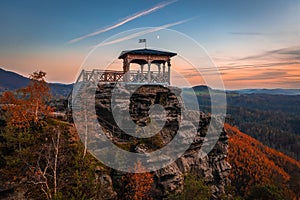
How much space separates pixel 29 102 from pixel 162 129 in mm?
14018

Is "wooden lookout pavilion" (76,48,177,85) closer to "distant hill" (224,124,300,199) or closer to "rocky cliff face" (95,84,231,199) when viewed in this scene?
"rocky cliff face" (95,84,231,199)

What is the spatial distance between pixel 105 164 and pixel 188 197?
8.50 m

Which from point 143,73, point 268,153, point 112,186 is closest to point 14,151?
point 112,186

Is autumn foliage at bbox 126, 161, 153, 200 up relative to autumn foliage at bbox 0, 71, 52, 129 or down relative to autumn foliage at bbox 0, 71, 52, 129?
down

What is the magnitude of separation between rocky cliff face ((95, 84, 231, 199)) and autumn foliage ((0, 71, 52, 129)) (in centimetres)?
551

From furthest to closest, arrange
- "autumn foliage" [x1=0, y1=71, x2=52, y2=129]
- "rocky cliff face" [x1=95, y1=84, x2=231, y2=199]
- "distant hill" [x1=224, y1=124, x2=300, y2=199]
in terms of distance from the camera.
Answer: "distant hill" [x1=224, y1=124, x2=300, y2=199]
"rocky cliff face" [x1=95, y1=84, x2=231, y2=199]
"autumn foliage" [x1=0, y1=71, x2=52, y2=129]

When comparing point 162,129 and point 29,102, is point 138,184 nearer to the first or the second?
point 162,129

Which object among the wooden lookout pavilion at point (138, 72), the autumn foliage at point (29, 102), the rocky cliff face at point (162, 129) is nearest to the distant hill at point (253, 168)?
the rocky cliff face at point (162, 129)

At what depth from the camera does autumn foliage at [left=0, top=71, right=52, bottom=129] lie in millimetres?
19953

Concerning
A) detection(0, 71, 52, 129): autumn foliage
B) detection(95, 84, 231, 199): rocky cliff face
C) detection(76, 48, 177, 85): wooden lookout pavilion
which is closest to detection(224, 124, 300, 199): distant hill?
detection(95, 84, 231, 199): rocky cliff face

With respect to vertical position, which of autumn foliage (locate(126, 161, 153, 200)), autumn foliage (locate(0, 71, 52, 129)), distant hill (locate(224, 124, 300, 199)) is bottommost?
distant hill (locate(224, 124, 300, 199))

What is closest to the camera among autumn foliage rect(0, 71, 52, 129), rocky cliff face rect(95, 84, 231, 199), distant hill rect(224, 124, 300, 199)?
autumn foliage rect(0, 71, 52, 129)

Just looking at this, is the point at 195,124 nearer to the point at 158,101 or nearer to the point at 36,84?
the point at 158,101

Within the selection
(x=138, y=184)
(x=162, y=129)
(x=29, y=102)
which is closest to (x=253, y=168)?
(x=162, y=129)
